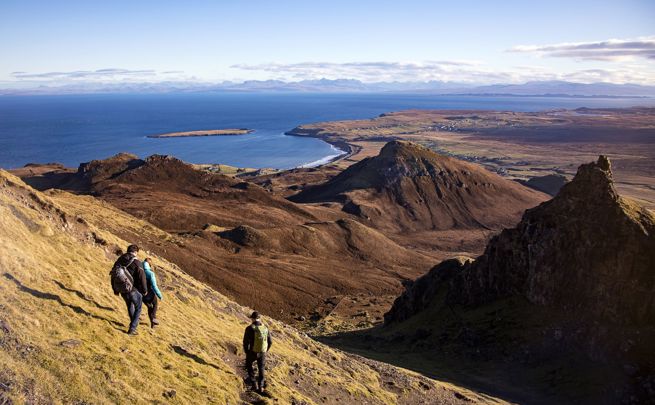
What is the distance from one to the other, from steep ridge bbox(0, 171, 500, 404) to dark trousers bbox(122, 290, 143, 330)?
46cm

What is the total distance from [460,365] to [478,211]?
71632mm

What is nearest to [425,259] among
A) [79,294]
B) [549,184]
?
[79,294]

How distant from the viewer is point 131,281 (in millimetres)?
14805

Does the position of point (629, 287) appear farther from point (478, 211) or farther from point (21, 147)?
point (21, 147)

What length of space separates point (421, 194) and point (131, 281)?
292 feet

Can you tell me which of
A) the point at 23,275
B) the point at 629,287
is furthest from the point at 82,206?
the point at 629,287

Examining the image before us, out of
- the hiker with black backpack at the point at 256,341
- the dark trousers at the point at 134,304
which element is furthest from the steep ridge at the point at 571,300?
the dark trousers at the point at 134,304

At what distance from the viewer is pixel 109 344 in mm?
13992

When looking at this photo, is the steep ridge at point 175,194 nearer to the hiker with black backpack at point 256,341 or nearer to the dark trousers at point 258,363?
the dark trousers at point 258,363

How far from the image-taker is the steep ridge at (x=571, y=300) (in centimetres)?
2706

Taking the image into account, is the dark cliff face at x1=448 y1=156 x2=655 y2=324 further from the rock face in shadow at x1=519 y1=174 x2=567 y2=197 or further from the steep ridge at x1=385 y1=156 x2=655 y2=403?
the rock face in shadow at x1=519 y1=174 x2=567 y2=197

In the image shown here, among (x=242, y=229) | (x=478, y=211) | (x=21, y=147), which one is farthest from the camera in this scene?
(x=21, y=147)

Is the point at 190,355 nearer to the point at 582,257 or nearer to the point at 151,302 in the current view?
the point at 151,302

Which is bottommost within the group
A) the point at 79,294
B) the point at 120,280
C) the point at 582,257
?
the point at 582,257
